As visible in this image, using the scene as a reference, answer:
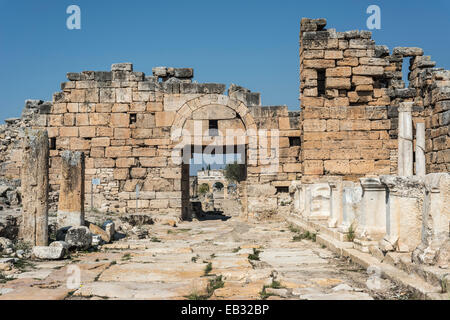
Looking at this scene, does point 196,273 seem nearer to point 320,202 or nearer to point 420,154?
point 320,202

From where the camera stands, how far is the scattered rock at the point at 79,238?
800 cm

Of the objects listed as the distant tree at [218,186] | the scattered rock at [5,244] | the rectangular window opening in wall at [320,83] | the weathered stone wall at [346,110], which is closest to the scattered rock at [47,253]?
the scattered rock at [5,244]

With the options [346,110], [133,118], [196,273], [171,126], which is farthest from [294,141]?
[196,273]

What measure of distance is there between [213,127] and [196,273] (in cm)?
924

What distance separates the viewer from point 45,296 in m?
4.91

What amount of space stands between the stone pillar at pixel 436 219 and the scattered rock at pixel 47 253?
5086mm

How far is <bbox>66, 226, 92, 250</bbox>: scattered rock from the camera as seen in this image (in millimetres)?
7997

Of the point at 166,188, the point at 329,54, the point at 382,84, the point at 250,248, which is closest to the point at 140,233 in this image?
the point at 250,248

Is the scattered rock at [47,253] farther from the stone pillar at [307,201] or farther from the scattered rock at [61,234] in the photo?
the stone pillar at [307,201]

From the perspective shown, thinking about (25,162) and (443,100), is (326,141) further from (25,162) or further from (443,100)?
(25,162)

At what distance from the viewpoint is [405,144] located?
10727 millimetres

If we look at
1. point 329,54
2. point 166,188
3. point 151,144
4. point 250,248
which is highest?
point 329,54

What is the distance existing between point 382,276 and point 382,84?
33.7ft

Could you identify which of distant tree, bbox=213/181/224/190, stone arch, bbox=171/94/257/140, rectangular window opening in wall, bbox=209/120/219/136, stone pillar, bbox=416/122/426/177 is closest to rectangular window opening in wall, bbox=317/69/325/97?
stone arch, bbox=171/94/257/140
